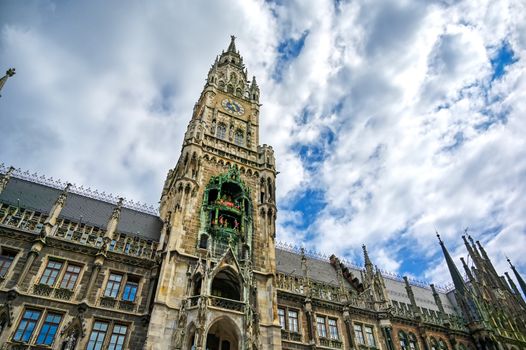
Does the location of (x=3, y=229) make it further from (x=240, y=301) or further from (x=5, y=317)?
(x=240, y=301)

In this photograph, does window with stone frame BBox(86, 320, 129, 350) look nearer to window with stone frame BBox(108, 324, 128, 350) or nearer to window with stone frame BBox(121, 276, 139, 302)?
window with stone frame BBox(108, 324, 128, 350)

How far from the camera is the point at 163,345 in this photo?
2098 centimetres

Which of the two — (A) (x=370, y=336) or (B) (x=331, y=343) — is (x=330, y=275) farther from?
(B) (x=331, y=343)

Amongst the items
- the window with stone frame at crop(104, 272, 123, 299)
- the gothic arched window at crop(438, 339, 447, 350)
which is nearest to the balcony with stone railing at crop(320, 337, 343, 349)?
the gothic arched window at crop(438, 339, 447, 350)

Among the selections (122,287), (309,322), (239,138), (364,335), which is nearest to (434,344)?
(364,335)

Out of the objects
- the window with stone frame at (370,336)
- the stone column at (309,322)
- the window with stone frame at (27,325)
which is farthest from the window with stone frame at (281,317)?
the window with stone frame at (27,325)

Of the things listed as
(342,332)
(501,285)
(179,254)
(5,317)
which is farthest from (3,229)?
(501,285)

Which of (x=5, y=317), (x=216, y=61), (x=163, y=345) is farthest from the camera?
(x=216, y=61)

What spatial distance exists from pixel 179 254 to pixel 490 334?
121 ft

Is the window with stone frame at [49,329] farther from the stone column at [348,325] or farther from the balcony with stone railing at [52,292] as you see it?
the stone column at [348,325]

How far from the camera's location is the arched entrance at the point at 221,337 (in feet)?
76.0

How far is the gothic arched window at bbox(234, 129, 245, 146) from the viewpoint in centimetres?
3762

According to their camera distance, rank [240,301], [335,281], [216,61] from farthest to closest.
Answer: [216,61] → [335,281] → [240,301]

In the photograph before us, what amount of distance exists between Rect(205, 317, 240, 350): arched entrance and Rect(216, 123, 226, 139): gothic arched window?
780 inches
